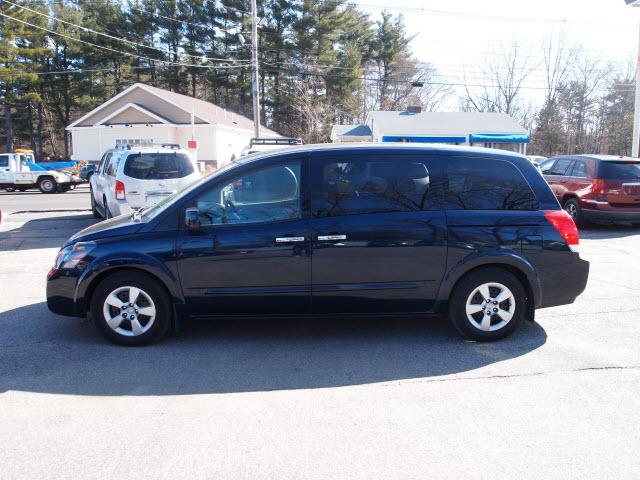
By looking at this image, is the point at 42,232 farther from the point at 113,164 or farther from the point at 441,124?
the point at 441,124

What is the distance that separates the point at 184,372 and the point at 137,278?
1.00 metres

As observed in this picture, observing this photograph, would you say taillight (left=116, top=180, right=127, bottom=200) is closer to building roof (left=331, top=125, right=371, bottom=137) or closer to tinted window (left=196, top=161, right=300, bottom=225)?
tinted window (left=196, top=161, right=300, bottom=225)

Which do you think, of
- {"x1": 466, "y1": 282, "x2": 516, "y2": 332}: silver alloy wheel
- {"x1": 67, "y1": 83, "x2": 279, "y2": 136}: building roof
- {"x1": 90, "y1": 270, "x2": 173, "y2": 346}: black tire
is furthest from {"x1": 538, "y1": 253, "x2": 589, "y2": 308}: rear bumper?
{"x1": 67, "y1": 83, "x2": 279, "y2": 136}: building roof

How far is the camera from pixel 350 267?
15.7 ft

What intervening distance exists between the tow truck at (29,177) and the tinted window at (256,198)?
2245 cm

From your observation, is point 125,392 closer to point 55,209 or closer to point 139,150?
point 139,150

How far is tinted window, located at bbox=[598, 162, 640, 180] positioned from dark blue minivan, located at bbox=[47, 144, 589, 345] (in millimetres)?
7937

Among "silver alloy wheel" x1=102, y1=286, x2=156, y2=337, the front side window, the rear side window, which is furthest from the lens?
the front side window

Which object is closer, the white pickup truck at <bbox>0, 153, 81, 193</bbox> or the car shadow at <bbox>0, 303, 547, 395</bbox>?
the car shadow at <bbox>0, 303, 547, 395</bbox>

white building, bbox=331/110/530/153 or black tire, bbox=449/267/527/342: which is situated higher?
white building, bbox=331/110/530/153

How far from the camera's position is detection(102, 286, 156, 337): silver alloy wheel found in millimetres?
4793

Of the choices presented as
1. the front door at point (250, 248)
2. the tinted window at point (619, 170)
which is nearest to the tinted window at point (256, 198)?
the front door at point (250, 248)

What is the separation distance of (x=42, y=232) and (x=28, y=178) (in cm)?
1463

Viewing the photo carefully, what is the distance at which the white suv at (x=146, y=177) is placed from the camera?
1039cm
